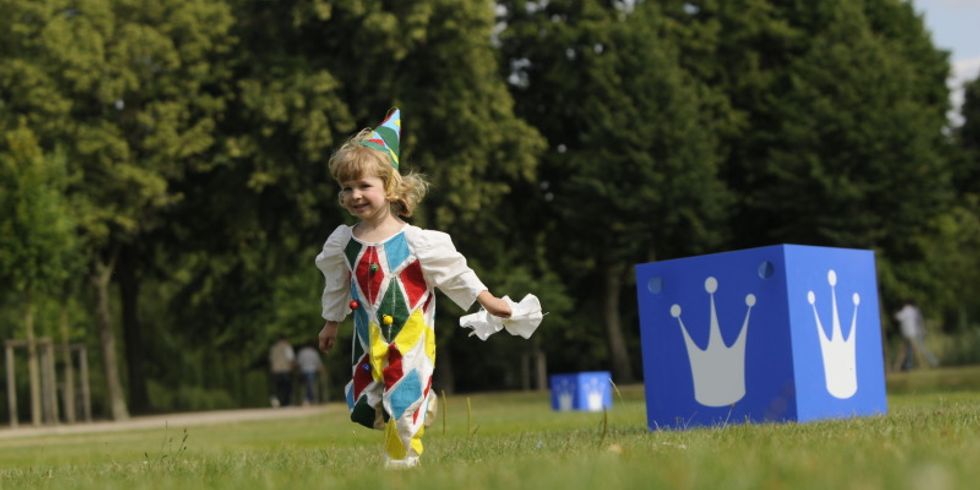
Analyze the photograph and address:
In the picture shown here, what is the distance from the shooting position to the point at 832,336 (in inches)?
422

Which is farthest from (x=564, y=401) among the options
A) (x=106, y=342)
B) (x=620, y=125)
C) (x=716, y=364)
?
(x=716, y=364)

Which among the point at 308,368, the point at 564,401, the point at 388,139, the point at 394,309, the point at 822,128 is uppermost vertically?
the point at 822,128

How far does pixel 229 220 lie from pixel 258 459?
88.6 ft

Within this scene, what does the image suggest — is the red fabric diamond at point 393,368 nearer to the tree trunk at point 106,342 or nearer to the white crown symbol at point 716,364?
the white crown symbol at point 716,364

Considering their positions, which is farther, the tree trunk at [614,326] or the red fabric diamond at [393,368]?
the tree trunk at [614,326]

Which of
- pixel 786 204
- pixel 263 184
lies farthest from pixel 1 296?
pixel 786 204

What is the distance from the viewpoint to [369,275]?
7.05 m

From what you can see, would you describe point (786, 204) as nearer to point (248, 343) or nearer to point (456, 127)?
point (456, 127)

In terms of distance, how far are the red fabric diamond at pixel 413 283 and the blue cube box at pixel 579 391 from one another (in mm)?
16633

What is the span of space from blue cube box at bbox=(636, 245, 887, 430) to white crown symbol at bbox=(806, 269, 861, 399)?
0.01m

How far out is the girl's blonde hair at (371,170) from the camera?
7152 millimetres

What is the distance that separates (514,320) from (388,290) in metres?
0.67

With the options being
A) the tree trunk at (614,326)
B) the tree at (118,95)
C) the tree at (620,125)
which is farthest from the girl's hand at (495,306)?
the tree trunk at (614,326)

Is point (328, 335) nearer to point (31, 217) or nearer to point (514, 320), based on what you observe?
point (514, 320)
